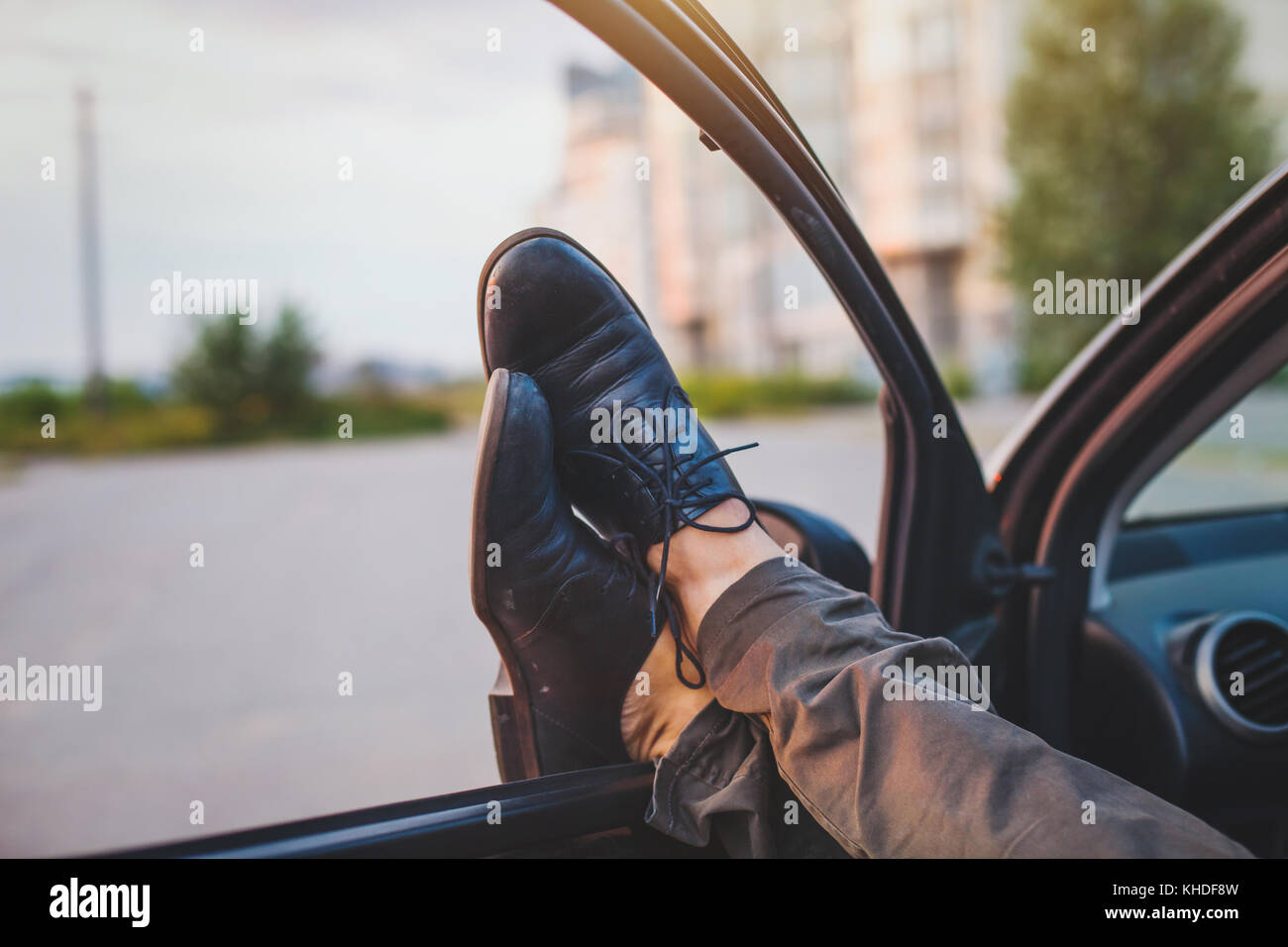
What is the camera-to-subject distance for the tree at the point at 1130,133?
1207 centimetres

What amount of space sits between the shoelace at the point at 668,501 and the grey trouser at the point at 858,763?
76 millimetres

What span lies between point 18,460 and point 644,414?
15879 mm

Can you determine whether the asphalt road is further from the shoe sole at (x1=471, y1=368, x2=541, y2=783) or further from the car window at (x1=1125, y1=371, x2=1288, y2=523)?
the car window at (x1=1125, y1=371, x2=1288, y2=523)

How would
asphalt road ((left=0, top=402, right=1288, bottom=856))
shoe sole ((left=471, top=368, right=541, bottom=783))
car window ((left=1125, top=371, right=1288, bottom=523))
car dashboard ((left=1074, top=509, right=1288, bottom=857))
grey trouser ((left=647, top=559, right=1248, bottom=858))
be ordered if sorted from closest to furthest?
1. grey trouser ((left=647, top=559, right=1248, bottom=858))
2. shoe sole ((left=471, top=368, right=541, bottom=783))
3. car dashboard ((left=1074, top=509, right=1288, bottom=857))
4. car window ((left=1125, top=371, right=1288, bottom=523))
5. asphalt road ((left=0, top=402, right=1288, bottom=856))

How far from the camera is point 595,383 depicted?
144 centimetres

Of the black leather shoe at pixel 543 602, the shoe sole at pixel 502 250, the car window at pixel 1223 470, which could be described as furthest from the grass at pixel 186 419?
the black leather shoe at pixel 543 602

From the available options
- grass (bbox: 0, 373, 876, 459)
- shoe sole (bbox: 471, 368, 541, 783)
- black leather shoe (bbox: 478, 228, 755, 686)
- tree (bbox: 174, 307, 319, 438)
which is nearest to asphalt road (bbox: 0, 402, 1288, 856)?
shoe sole (bbox: 471, 368, 541, 783)

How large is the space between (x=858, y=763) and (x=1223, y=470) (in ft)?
8.52

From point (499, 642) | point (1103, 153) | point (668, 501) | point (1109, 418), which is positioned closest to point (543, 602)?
point (499, 642)

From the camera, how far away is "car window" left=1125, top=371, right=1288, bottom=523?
1.64 metres

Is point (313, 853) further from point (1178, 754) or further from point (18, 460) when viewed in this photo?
point (18, 460)

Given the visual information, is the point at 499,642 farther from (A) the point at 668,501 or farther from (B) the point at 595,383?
(B) the point at 595,383

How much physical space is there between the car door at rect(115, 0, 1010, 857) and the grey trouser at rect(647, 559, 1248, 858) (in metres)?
0.13
